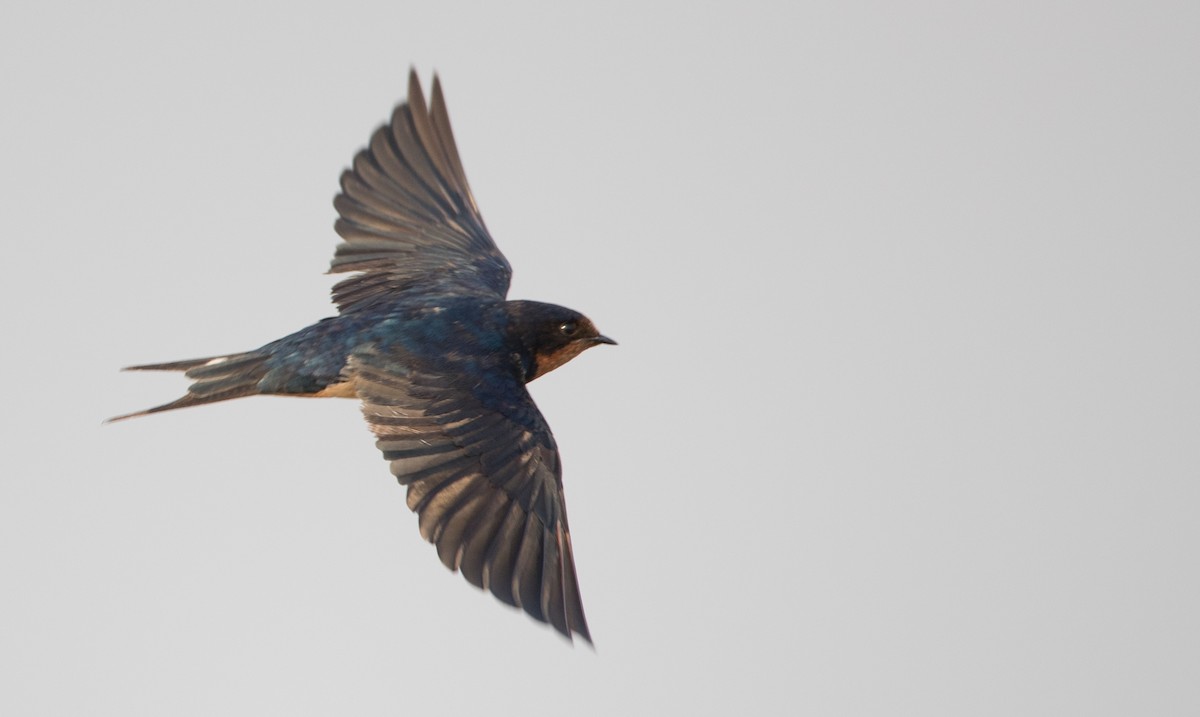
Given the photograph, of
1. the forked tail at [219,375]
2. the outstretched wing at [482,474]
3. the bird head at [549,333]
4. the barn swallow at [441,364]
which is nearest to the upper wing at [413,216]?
the barn swallow at [441,364]

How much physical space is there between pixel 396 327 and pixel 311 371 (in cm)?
28

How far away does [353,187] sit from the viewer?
560cm

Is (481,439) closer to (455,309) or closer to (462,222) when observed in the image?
(455,309)

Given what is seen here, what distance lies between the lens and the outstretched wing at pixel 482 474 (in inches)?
158

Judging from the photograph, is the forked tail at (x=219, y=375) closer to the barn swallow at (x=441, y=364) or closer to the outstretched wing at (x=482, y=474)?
the barn swallow at (x=441, y=364)

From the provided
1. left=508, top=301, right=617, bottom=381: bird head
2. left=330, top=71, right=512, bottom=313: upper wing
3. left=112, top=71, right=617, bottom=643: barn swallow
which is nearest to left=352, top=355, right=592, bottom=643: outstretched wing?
left=112, top=71, right=617, bottom=643: barn swallow

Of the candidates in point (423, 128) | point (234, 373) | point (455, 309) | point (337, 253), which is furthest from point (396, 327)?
point (423, 128)

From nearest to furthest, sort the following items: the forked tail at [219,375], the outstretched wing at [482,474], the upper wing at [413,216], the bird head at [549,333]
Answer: the outstretched wing at [482,474] → the forked tail at [219,375] → the bird head at [549,333] → the upper wing at [413,216]

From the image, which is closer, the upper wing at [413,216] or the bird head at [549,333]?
the bird head at [549,333]

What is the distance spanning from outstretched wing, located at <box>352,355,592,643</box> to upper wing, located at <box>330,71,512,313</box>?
0.83 meters

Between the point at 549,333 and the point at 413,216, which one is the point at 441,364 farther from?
the point at 413,216

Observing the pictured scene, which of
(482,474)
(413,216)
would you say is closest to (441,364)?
(482,474)

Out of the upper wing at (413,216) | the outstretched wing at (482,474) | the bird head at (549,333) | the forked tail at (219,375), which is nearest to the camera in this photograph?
the outstretched wing at (482,474)

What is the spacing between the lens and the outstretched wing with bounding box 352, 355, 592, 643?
4020 millimetres
